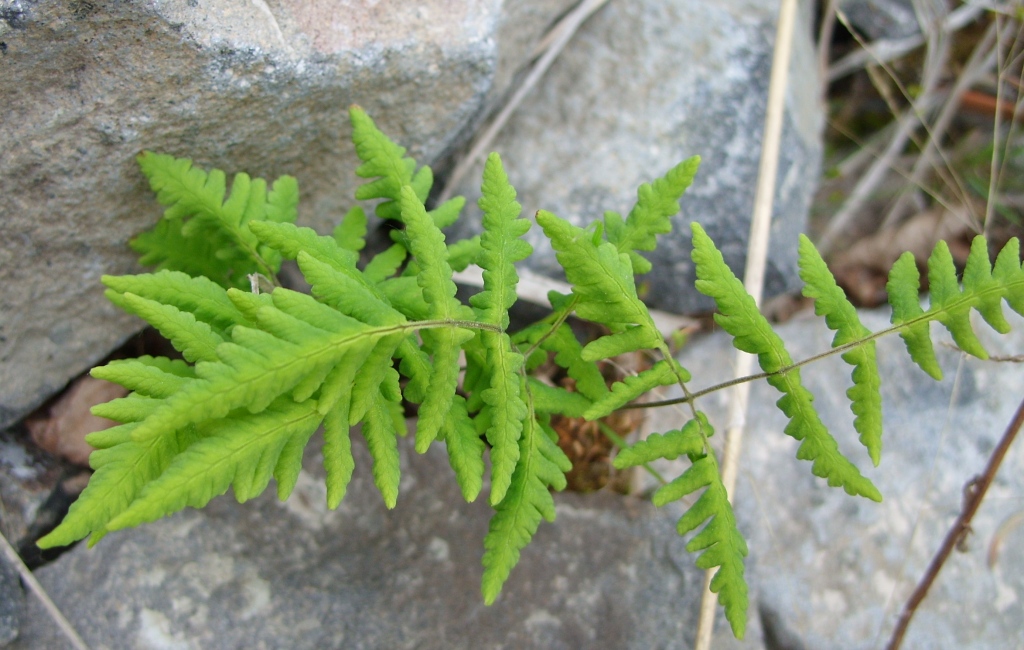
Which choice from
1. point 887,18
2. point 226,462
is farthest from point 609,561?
point 887,18

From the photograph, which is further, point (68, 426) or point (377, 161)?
point (68, 426)

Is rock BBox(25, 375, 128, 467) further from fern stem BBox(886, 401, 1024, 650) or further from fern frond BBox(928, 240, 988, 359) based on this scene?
fern stem BBox(886, 401, 1024, 650)

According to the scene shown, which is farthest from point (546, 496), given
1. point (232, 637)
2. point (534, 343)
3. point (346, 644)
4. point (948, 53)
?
point (948, 53)

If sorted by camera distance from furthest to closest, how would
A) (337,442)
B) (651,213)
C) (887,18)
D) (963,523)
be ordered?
1. (887,18)
2. (963,523)
3. (651,213)
4. (337,442)

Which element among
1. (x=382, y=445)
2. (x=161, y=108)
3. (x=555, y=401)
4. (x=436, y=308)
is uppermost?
(x=161, y=108)

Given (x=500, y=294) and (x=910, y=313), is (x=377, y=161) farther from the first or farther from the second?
(x=910, y=313)

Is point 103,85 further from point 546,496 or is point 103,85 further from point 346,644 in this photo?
point 346,644

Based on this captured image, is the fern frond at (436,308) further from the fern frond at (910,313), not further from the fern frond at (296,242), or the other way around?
the fern frond at (910,313)
